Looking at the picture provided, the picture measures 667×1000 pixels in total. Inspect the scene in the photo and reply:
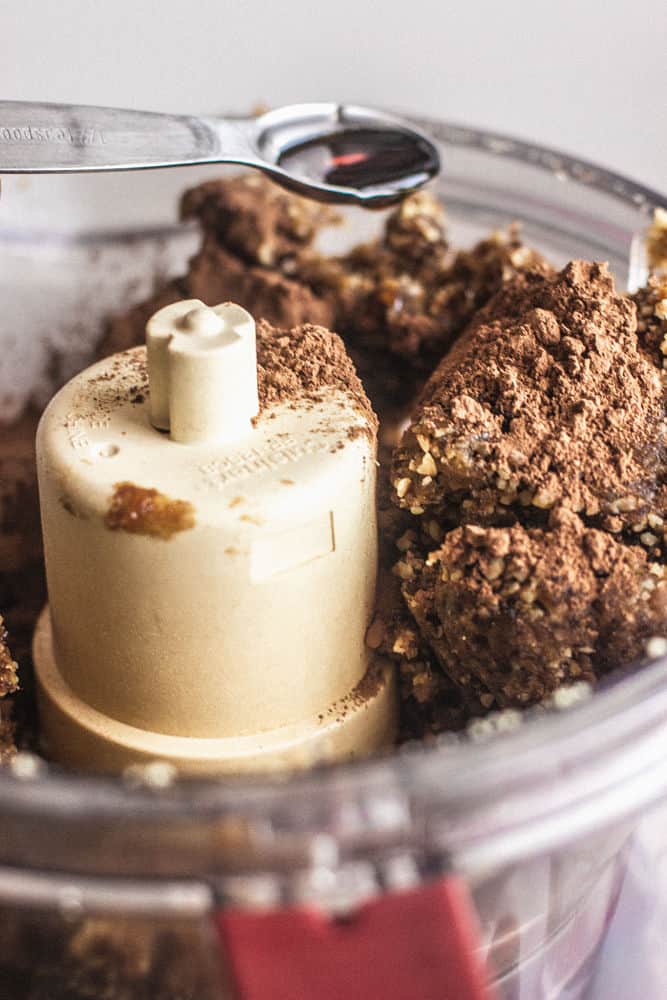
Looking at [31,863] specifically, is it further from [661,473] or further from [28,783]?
[661,473]

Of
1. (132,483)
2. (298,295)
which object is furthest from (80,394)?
(298,295)

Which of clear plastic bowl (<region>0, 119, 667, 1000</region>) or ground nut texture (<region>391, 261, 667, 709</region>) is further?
ground nut texture (<region>391, 261, 667, 709</region>)

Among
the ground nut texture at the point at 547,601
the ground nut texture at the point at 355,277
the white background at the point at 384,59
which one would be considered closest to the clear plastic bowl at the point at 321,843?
the ground nut texture at the point at 547,601

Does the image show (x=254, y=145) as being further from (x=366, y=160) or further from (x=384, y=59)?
(x=384, y=59)

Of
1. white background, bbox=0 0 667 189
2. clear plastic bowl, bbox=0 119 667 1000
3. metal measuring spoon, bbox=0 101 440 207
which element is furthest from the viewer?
white background, bbox=0 0 667 189

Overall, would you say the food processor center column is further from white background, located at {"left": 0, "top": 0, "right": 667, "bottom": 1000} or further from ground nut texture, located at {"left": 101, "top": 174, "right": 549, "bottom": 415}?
white background, located at {"left": 0, "top": 0, "right": 667, "bottom": 1000}

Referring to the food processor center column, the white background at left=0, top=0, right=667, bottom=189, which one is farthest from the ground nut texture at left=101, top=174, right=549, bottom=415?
the white background at left=0, top=0, right=667, bottom=189
